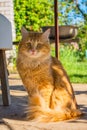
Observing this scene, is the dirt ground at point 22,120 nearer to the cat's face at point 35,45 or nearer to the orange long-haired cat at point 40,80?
the orange long-haired cat at point 40,80

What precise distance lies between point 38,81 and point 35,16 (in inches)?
302

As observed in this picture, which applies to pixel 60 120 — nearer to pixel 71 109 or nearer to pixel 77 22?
pixel 71 109

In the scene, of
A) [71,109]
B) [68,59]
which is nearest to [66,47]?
[68,59]

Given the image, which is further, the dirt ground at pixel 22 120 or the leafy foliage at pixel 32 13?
the leafy foliage at pixel 32 13

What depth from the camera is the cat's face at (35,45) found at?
314cm

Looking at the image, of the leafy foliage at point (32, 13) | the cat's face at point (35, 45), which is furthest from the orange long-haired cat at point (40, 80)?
the leafy foliage at point (32, 13)

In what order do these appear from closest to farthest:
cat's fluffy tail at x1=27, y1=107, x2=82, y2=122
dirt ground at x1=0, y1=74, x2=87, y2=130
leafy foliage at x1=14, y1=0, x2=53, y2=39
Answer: dirt ground at x1=0, y1=74, x2=87, y2=130 → cat's fluffy tail at x1=27, y1=107, x2=82, y2=122 → leafy foliage at x1=14, y1=0, x2=53, y2=39

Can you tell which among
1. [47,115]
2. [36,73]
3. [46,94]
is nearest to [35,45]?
[36,73]

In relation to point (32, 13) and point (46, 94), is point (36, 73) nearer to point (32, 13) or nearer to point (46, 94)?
point (46, 94)

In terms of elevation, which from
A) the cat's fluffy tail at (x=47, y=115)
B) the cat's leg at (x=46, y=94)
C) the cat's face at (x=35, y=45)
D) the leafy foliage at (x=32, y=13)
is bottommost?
the cat's fluffy tail at (x=47, y=115)

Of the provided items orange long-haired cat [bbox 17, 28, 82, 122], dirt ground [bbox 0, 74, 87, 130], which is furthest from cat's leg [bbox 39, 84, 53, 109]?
dirt ground [bbox 0, 74, 87, 130]

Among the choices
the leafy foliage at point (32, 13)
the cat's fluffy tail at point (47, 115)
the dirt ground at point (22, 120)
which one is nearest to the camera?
the dirt ground at point (22, 120)

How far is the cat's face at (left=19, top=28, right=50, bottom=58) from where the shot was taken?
314 centimetres

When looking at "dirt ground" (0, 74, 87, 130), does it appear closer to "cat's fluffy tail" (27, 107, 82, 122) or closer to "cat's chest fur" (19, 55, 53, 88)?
"cat's fluffy tail" (27, 107, 82, 122)
